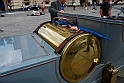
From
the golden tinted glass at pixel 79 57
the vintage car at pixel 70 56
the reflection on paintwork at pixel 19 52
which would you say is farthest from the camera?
the golden tinted glass at pixel 79 57

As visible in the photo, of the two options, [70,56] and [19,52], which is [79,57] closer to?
[70,56]

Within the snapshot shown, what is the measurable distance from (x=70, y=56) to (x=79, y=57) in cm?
19

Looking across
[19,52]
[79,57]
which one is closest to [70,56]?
[79,57]

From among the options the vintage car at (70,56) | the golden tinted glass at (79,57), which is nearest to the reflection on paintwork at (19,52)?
the vintage car at (70,56)

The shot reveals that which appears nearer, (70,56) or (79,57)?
(70,56)

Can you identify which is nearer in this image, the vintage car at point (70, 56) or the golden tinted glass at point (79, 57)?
the vintage car at point (70, 56)

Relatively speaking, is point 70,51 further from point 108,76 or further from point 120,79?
point 120,79

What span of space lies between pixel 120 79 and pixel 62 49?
5.74ft

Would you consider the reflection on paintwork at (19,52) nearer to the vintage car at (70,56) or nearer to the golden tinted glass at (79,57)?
the vintage car at (70,56)

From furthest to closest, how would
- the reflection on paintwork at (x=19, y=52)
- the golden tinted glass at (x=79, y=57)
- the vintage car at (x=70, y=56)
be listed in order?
the golden tinted glass at (x=79, y=57)
the reflection on paintwork at (x=19, y=52)
the vintage car at (x=70, y=56)

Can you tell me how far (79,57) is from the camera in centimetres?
186

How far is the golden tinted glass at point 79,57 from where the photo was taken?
1.72m

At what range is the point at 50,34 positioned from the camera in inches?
86.4

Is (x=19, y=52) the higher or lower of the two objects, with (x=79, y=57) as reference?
higher
